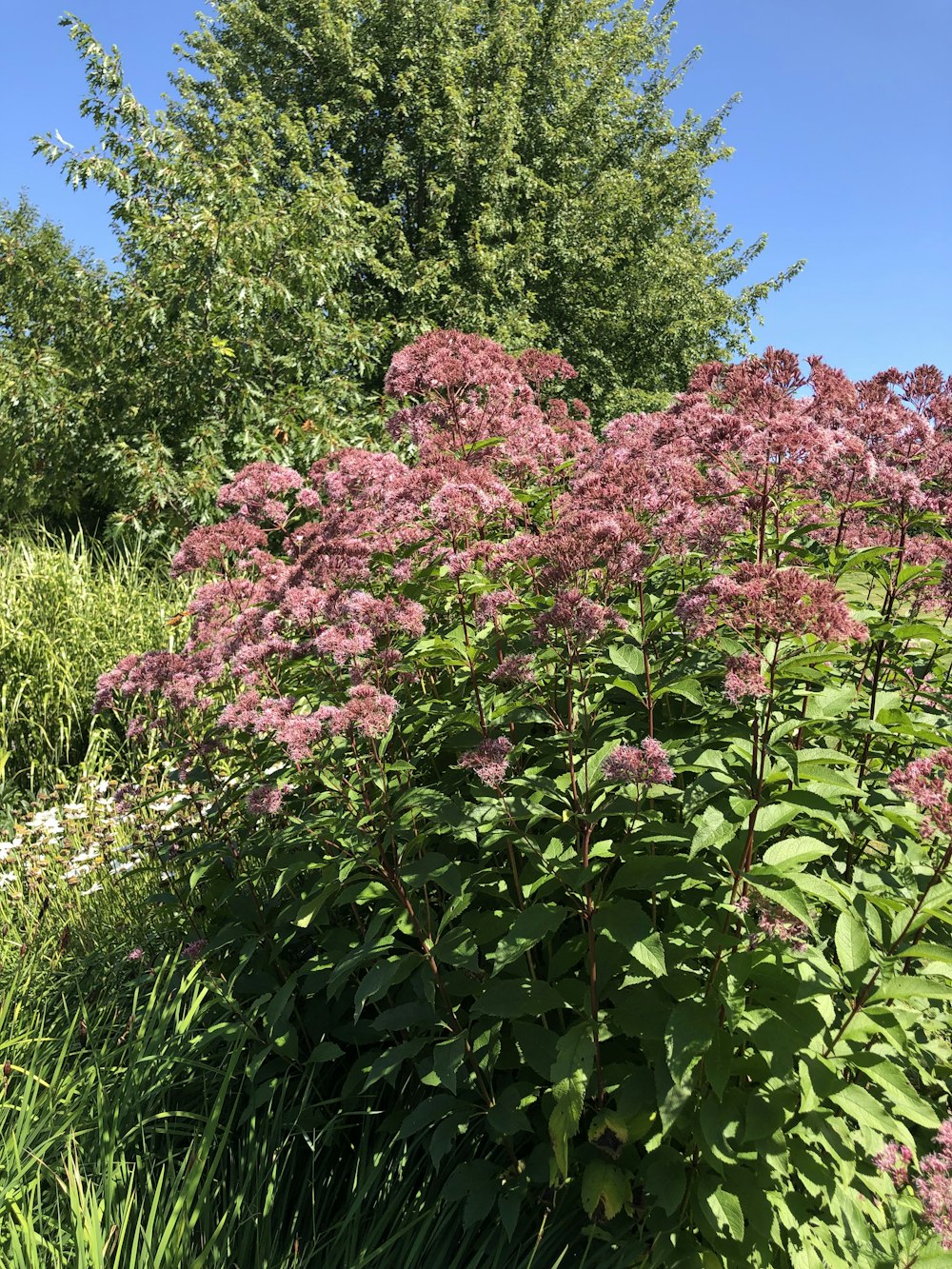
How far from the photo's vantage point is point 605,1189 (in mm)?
2355

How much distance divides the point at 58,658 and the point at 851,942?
7.74 m

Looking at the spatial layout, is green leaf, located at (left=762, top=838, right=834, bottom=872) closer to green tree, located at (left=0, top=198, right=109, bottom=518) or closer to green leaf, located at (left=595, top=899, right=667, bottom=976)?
green leaf, located at (left=595, top=899, right=667, bottom=976)

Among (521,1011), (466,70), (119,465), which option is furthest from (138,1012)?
(466,70)

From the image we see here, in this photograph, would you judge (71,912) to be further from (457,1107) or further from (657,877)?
(657,877)

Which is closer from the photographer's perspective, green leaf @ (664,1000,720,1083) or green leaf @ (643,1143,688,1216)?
green leaf @ (664,1000,720,1083)

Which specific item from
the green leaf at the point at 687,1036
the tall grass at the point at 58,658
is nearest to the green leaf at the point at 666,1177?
the green leaf at the point at 687,1036

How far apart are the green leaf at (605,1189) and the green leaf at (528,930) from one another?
655 mm

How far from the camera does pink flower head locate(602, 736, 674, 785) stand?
215cm

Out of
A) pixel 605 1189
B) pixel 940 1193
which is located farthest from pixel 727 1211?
pixel 940 1193

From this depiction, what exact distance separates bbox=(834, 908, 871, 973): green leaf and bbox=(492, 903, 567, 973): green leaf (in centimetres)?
72

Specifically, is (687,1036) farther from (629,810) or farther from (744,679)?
(744,679)

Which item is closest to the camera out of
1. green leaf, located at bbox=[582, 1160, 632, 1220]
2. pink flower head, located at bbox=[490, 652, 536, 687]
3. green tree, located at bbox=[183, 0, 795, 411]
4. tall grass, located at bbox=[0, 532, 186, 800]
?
green leaf, located at bbox=[582, 1160, 632, 1220]

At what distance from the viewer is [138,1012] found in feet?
12.1

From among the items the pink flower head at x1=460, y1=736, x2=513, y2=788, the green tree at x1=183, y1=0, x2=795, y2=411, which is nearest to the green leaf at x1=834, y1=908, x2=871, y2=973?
the pink flower head at x1=460, y1=736, x2=513, y2=788
